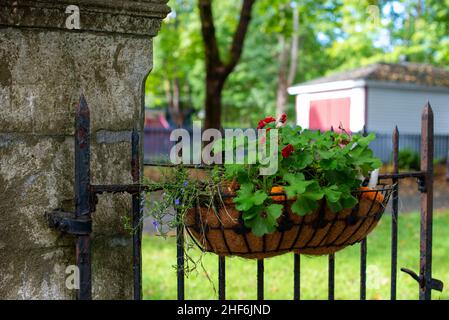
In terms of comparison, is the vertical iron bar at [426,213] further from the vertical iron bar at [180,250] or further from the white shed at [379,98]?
the white shed at [379,98]

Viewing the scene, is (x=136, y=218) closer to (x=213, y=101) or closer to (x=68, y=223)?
(x=68, y=223)

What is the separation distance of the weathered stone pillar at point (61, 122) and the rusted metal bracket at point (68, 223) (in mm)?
52

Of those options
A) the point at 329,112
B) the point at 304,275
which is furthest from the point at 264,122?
the point at 329,112

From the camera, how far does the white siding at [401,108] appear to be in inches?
867

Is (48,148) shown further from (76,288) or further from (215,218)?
(215,218)

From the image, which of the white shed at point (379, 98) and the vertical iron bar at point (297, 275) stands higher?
the white shed at point (379, 98)

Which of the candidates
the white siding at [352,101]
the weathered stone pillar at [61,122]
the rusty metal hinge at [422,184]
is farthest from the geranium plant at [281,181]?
the white siding at [352,101]

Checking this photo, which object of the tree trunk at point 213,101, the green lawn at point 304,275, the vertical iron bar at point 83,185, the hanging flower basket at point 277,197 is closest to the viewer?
the vertical iron bar at point 83,185

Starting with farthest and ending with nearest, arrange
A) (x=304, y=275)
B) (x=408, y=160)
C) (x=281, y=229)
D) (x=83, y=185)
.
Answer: (x=408, y=160)
(x=304, y=275)
(x=281, y=229)
(x=83, y=185)

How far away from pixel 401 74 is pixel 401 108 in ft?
5.25

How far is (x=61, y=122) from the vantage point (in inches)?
78.8

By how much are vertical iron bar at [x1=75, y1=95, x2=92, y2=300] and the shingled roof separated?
2087cm

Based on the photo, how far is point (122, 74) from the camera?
2.12 metres

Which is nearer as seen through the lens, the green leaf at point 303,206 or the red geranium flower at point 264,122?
the green leaf at point 303,206
